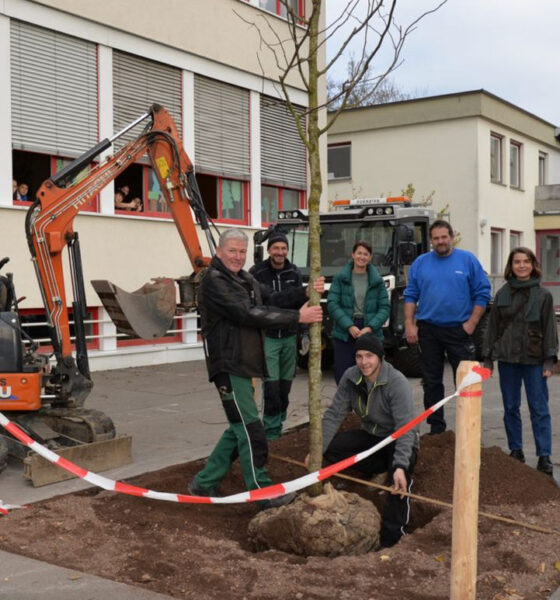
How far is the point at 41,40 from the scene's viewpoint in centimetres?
1243

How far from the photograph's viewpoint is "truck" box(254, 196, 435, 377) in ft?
38.8

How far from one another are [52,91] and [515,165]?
19.7 m

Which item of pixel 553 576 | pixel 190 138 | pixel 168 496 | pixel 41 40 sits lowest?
pixel 553 576

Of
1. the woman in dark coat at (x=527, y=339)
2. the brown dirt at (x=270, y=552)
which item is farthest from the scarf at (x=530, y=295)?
the brown dirt at (x=270, y=552)

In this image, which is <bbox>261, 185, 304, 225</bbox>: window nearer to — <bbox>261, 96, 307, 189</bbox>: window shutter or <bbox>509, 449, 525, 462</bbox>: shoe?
<bbox>261, 96, 307, 189</bbox>: window shutter

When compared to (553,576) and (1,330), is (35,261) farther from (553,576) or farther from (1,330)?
(553,576)

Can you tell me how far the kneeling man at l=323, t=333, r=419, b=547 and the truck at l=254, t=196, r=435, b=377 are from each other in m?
5.92

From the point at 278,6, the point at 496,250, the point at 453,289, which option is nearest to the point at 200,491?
the point at 453,289

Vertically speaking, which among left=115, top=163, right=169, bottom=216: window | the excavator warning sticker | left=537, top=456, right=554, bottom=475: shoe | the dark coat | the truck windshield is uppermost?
left=115, top=163, right=169, bottom=216: window

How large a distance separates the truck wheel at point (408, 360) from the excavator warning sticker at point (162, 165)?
556cm

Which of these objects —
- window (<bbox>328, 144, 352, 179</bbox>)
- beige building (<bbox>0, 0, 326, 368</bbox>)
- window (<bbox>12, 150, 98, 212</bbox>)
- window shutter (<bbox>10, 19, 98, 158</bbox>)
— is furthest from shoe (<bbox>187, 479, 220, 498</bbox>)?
window (<bbox>328, 144, 352, 179</bbox>)

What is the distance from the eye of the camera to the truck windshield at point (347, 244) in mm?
12227

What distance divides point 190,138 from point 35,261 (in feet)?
28.7

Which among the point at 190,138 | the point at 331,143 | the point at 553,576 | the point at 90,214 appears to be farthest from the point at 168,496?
the point at 331,143
